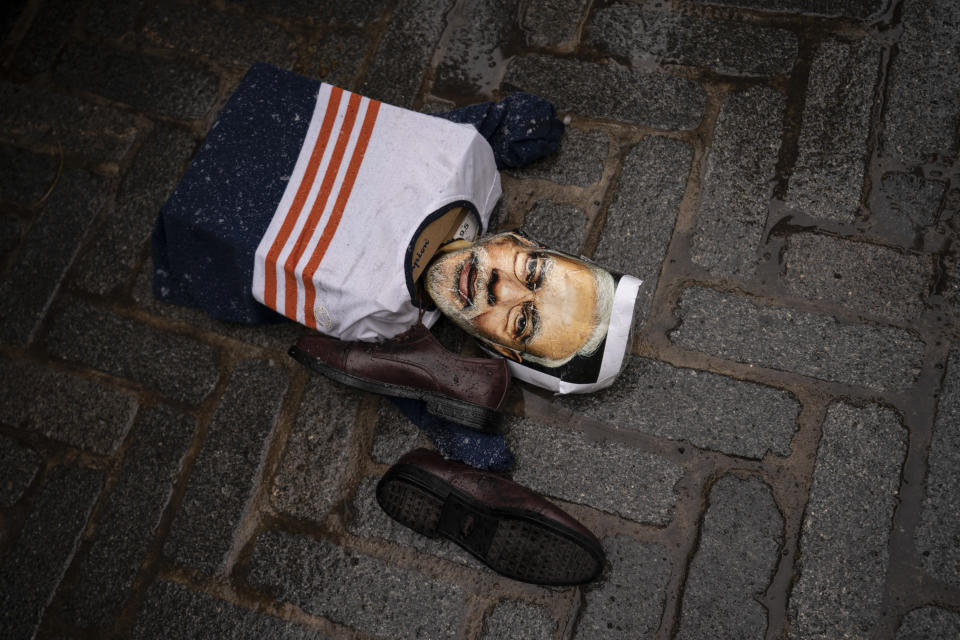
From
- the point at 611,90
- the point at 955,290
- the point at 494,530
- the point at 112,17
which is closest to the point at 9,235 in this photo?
the point at 112,17

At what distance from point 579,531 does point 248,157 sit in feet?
5.10

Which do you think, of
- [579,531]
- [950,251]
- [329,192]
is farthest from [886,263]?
[329,192]

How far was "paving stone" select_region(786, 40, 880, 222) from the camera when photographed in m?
2.31

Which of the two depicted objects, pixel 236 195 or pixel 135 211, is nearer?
pixel 236 195

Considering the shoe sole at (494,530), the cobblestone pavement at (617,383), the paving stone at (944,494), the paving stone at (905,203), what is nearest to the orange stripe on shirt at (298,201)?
the cobblestone pavement at (617,383)

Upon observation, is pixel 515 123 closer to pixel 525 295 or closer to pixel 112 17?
pixel 525 295

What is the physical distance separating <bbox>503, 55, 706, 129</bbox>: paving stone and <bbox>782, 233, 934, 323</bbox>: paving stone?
0.60 metres

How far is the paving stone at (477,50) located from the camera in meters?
2.62

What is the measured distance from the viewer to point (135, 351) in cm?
251

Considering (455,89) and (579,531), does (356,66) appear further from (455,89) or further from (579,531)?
(579,531)

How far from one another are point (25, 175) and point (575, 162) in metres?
2.15

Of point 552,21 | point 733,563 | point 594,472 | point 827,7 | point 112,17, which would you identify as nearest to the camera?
point 733,563

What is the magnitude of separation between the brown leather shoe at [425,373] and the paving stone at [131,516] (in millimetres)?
648

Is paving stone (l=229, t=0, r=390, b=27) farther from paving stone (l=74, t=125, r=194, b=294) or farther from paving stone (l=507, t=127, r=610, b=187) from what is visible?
paving stone (l=507, t=127, r=610, b=187)
